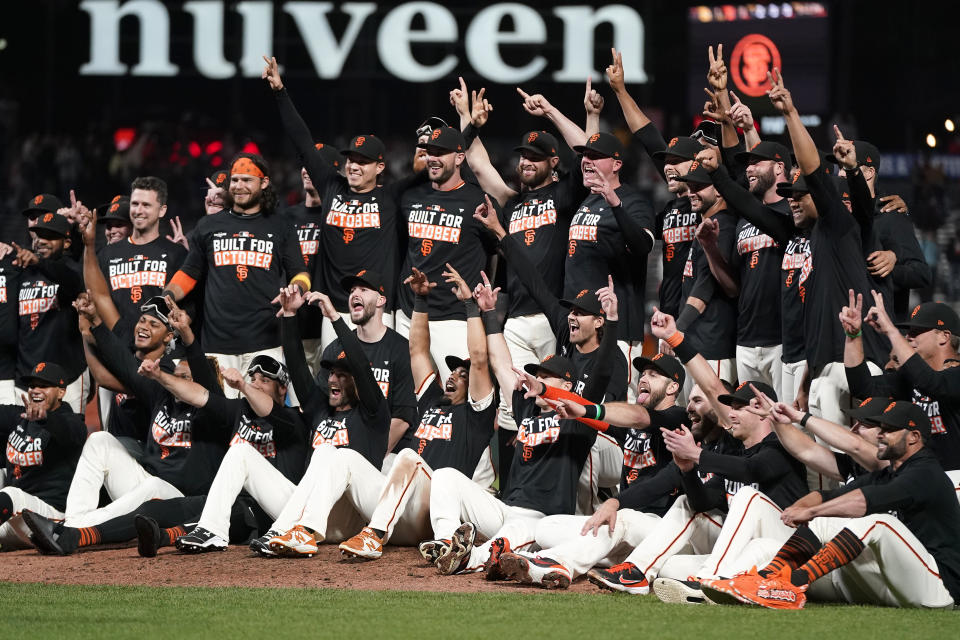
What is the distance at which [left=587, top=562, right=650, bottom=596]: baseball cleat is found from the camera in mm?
6086

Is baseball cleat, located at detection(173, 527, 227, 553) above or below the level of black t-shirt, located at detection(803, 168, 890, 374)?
below

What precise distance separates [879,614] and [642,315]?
2606 mm

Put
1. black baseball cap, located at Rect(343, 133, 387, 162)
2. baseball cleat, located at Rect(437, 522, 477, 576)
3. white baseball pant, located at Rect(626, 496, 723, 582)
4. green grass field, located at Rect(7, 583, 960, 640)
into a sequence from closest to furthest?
green grass field, located at Rect(7, 583, 960, 640), white baseball pant, located at Rect(626, 496, 723, 582), baseball cleat, located at Rect(437, 522, 477, 576), black baseball cap, located at Rect(343, 133, 387, 162)

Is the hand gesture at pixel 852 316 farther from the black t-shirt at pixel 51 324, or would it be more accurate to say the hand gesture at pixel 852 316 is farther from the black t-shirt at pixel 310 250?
the black t-shirt at pixel 51 324

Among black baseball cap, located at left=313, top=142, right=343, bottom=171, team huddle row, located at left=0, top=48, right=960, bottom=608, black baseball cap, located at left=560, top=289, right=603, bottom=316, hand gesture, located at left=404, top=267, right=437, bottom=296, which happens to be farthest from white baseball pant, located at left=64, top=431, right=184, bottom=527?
black baseball cap, located at left=560, top=289, right=603, bottom=316

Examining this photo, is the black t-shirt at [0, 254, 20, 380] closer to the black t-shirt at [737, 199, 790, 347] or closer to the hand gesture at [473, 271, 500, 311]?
the hand gesture at [473, 271, 500, 311]

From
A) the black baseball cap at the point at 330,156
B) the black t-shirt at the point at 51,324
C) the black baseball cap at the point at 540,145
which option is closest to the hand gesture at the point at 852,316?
the black baseball cap at the point at 540,145

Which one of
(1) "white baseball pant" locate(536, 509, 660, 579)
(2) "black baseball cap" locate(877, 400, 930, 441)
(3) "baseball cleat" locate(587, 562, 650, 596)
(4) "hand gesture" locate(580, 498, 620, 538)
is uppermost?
(2) "black baseball cap" locate(877, 400, 930, 441)

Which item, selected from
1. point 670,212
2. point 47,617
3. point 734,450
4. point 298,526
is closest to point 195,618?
Answer: point 47,617

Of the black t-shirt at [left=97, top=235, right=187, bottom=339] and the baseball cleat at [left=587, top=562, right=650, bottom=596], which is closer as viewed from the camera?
the baseball cleat at [left=587, top=562, right=650, bottom=596]

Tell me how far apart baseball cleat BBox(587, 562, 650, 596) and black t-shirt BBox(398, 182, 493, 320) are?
226cm

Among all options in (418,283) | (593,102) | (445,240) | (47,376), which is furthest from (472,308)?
(47,376)

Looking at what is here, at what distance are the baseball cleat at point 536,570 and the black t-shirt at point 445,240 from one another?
6.79 feet

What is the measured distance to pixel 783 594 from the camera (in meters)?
5.56
